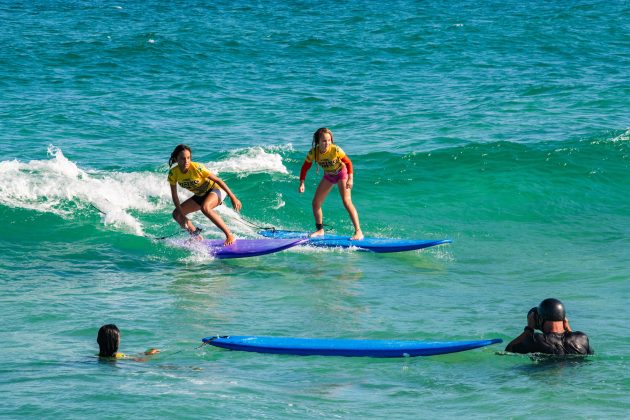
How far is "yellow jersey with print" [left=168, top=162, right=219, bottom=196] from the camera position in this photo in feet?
41.9

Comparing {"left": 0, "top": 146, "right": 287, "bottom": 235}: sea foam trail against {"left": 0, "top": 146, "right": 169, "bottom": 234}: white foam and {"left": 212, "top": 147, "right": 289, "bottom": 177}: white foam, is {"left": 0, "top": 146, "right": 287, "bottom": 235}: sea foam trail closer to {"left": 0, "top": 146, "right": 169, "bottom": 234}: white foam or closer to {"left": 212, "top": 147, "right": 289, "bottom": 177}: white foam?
{"left": 0, "top": 146, "right": 169, "bottom": 234}: white foam

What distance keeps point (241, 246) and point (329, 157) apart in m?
1.69

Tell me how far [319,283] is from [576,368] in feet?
14.2

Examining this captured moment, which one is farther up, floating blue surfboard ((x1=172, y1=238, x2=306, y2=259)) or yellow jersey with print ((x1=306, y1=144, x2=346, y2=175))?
yellow jersey with print ((x1=306, y1=144, x2=346, y2=175))

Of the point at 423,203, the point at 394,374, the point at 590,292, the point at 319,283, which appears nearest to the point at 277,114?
the point at 423,203

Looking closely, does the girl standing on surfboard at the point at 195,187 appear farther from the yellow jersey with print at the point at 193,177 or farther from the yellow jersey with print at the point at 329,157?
the yellow jersey with print at the point at 329,157

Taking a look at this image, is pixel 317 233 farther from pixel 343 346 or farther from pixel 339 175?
pixel 343 346

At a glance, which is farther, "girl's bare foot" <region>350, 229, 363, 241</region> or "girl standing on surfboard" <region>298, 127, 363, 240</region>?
"girl's bare foot" <region>350, 229, 363, 241</region>

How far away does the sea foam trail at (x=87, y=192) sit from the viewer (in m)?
15.6

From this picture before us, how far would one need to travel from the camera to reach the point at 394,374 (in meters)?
9.05

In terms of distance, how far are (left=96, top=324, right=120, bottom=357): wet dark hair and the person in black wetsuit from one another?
373 centimetres

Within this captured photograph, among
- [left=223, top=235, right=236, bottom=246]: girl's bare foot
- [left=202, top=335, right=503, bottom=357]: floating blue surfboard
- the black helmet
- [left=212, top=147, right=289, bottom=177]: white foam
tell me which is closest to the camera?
the black helmet

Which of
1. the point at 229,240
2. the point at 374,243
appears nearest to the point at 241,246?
the point at 229,240

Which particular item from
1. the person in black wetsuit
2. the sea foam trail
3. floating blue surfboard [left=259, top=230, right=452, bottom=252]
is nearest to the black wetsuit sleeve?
the person in black wetsuit
